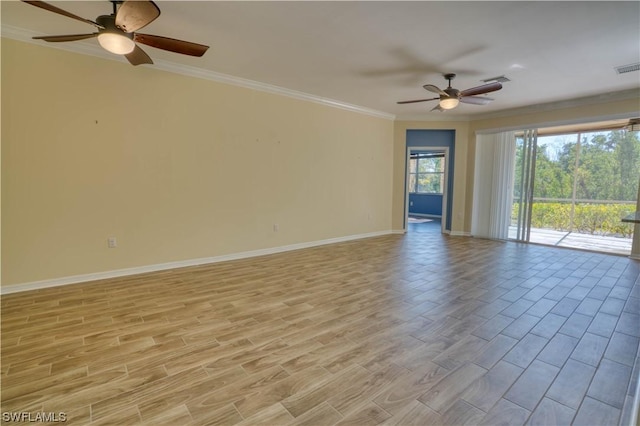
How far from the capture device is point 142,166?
12.8 ft

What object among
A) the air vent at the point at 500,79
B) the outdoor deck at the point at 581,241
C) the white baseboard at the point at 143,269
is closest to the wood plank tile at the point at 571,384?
the air vent at the point at 500,79

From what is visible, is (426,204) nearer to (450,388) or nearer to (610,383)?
(610,383)

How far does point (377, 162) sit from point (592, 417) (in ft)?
18.9

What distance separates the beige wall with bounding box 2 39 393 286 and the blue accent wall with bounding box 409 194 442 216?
6205mm

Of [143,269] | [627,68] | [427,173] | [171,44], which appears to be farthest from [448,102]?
[427,173]

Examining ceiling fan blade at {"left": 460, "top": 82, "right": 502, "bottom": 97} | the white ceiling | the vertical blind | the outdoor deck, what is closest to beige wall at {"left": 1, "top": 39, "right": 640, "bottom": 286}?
the white ceiling

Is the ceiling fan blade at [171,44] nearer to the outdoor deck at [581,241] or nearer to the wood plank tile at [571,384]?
the wood plank tile at [571,384]

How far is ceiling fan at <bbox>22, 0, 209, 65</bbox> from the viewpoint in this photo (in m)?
2.11

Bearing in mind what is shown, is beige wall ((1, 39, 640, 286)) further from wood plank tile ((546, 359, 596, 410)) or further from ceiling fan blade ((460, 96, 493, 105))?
wood plank tile ((546, 359, 596, 410))

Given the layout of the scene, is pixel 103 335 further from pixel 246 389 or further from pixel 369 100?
pixel 369 100

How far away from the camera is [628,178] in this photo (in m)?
6.32

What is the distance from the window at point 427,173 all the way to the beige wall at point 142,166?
19.3 ft

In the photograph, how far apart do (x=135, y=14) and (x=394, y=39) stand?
2.46 m

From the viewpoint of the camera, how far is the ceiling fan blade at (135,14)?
206cm
